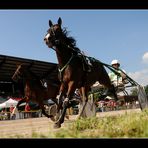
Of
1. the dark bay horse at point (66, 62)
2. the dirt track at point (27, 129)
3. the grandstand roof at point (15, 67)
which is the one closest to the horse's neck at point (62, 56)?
the dark bay horse at point (66, 62)

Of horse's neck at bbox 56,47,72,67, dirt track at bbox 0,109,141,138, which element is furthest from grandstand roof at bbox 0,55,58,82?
horse's neck at bbox 56,47,72,67

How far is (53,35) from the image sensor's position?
8.14 meters

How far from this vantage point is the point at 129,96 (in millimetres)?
13844

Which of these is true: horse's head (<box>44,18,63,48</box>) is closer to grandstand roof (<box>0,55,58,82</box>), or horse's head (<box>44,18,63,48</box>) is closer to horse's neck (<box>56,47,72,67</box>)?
horse's neck (<box>56,47,72,67</box>)

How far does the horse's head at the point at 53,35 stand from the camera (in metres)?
7.97

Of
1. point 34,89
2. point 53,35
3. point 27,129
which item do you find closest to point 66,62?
point 53,35

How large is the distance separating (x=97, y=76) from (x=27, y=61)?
437 inches

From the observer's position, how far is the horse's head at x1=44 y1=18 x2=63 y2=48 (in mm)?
7969

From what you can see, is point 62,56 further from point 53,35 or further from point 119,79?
point 119,79

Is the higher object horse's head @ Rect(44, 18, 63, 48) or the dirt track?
horse's head @ Rect(44, 18, 63, 48)

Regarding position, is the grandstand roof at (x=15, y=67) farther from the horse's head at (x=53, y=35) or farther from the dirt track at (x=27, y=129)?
the horse's head at (x=53, y=35)

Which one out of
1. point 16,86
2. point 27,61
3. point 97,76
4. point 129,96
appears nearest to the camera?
point 97,76
